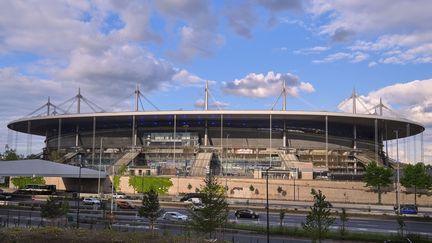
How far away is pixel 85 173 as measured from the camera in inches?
3516

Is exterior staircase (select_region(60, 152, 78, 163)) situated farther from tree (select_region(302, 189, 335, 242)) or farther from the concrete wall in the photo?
tree (select_region(302, 189, 335, 242))

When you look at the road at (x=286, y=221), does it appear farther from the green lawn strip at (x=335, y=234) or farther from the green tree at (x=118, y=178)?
the green tree at (x=118, y=178)

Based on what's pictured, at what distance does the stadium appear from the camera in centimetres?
10262

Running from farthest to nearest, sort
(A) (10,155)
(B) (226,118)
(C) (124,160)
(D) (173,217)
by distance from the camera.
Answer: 1. (A) (10,155)
2. (B) (226,118)
3. (C) (124,160)
4. (D) (173,217)

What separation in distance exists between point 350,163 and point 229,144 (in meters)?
26.2

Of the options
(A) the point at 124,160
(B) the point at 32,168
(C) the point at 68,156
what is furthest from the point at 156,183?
(C) the point at 68,156

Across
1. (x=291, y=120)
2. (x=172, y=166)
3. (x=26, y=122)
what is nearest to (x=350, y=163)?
(x=291, y=120)

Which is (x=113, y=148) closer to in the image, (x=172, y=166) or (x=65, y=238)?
(x=172, y=166)

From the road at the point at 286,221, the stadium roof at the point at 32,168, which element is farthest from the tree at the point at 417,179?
the stadium roof at the point at 32,168

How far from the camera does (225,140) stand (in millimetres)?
112062

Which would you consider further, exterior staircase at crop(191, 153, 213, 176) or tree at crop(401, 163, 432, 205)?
exterior staircase at crop(191, 153, 213, 176)

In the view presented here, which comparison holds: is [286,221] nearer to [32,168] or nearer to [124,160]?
[32,168]

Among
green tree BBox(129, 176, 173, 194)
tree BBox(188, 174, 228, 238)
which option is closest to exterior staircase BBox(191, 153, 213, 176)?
green tree BBox(129, 176, 173, 194)

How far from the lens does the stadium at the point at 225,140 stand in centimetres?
10262
